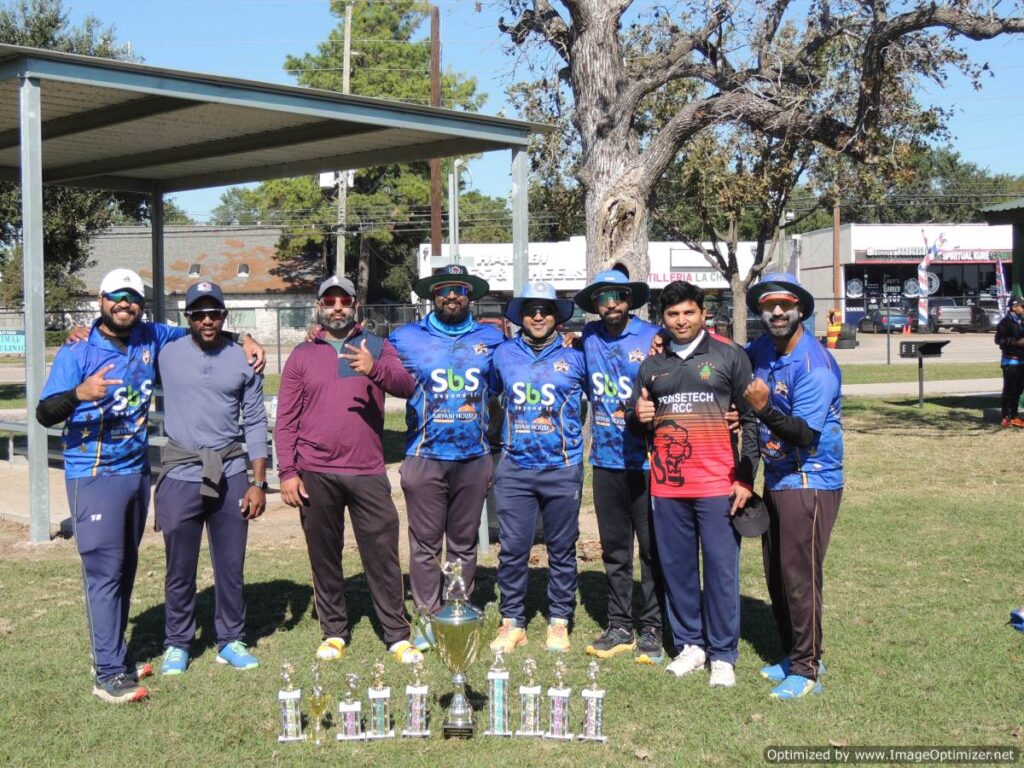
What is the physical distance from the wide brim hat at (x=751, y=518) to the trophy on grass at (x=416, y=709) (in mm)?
1668

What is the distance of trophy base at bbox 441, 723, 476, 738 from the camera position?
4.86 metres

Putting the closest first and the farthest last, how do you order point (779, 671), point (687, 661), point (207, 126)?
point (779, 671)
point (687, 661)
point (207, 126)

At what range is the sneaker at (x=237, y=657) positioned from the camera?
5836 millimetres

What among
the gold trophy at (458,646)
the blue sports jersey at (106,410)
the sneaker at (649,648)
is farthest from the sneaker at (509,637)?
the blue sports jersey at (106,410)

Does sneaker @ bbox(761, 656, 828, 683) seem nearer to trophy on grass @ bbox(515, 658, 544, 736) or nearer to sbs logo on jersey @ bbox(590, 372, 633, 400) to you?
trophy on grass @ bbox(515, 658, 544, 736)

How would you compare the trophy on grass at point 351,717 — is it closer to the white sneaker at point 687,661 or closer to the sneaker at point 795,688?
the white sneaker at point 687,661

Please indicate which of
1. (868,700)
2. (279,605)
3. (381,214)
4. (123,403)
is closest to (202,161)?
(279,605)

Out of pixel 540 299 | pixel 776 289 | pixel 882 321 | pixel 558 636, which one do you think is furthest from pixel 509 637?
pixel 882 321

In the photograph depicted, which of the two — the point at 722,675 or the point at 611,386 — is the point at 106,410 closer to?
the point at 611,386

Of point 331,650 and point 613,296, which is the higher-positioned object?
point 613,296

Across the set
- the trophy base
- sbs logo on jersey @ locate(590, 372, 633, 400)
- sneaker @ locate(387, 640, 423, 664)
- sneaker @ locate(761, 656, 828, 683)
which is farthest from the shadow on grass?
sneaker @ locate(761, 656, 828, 683)

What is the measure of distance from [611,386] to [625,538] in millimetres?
811

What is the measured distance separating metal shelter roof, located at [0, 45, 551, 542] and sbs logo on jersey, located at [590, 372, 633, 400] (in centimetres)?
261

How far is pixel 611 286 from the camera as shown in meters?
5.95
